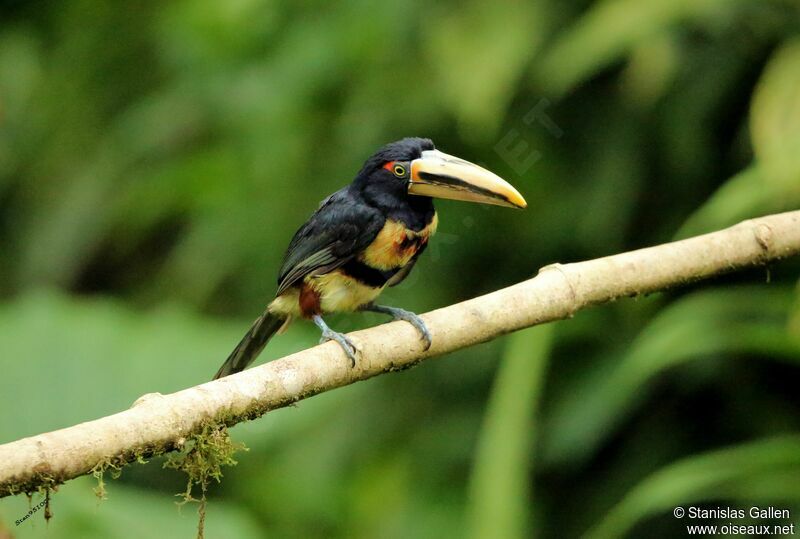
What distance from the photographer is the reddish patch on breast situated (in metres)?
2.93

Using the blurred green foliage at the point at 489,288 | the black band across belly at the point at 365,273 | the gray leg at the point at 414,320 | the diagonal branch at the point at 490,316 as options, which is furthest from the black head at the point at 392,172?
the blurred green foliage at the point at 489,288

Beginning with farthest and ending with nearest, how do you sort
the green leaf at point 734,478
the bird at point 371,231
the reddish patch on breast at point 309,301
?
the green leaf at point 734,478, the reddish patch on breast at point 309,301, the bird at point 371,231

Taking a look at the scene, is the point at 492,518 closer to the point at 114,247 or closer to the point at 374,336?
the point at 374,336

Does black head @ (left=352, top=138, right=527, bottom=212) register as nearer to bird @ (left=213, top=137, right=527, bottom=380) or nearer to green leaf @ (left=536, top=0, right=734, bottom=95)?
bird @ (left=213, top=137, right=527, bottom=380)

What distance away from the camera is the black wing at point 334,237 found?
9.30 feet

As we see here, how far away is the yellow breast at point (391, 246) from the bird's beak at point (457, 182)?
0.11 metres

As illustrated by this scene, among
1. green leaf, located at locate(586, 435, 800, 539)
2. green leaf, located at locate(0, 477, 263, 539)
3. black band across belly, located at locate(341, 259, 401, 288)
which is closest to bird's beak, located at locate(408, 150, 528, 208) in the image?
black band across belly, located at locate(341, 259, 401, 288)

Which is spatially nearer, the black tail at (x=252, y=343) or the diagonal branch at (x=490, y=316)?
the diagonal branch at (x=490, y=316)

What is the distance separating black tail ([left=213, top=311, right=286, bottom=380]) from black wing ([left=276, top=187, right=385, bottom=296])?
131 millimetres

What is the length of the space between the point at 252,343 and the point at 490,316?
0.88 m

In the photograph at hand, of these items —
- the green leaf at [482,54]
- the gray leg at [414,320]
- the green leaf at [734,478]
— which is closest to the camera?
the gray leg at [414,320]

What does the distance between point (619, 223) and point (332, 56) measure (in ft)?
5.28

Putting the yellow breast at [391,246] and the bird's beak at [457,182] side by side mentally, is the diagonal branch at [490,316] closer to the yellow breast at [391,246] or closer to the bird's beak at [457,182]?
the bird's beak at [457,182]

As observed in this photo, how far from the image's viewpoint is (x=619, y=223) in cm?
403
